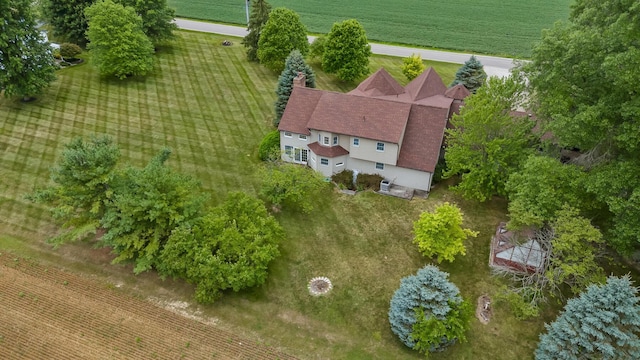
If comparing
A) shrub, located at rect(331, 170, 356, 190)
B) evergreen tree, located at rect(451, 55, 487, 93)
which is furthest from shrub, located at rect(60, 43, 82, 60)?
evergreen tree, located at rect(451, 55, 487, 93)

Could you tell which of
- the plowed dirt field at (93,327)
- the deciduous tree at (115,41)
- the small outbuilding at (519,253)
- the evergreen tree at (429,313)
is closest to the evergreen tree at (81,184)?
the plowed dirt field at (93,327)

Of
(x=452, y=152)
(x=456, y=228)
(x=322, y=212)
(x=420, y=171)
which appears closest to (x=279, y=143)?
(x=322, y=212)

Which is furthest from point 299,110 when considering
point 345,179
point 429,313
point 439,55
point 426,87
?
point 439,55

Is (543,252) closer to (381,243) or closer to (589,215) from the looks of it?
(589,215)

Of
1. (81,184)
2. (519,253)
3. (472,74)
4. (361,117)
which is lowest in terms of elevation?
(519,253)

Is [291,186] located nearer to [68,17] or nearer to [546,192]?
[546,192]

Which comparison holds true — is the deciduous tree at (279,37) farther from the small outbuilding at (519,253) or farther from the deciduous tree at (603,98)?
the small outbuilding at (519,253)
